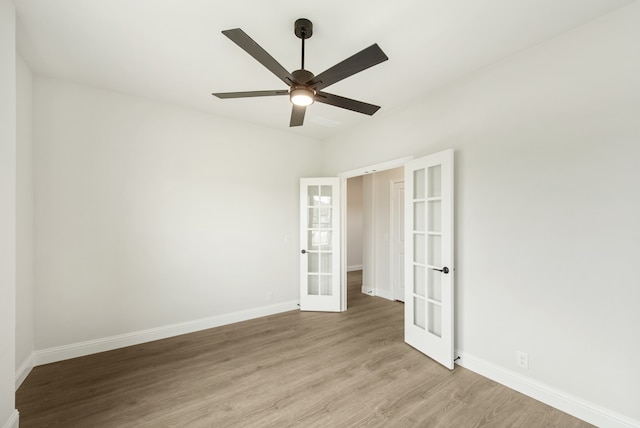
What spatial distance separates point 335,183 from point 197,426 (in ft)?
11.2

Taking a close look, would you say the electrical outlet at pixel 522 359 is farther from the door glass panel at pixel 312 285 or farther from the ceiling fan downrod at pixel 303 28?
the ceiling fan downrod at pixel 303 28

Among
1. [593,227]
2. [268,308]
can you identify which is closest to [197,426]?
[268,308]

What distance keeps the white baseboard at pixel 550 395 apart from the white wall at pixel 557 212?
27 millimetres

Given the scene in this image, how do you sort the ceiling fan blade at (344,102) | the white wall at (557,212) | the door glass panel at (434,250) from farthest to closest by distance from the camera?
the door glass panel at (434,250), the ceiling fan blade at (344,102), the white wall at (557,212)

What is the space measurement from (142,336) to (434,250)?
362cm

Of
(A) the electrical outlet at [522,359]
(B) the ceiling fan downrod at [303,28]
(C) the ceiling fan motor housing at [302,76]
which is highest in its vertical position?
(B) the ceiling fan downrod at [303,28]

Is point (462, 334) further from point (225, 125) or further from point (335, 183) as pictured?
point (225, 125)

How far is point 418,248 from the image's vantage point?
3.10 meters

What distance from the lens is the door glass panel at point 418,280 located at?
10.0 feet

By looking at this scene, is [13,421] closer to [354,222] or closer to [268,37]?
[268,37]

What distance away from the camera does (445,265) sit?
269cm

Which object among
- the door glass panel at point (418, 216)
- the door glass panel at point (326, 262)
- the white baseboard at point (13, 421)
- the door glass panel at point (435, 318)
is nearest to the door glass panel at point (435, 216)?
the door glass panel at point (418, 216)

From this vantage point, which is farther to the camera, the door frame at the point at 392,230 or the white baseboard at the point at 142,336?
the door frame at the point at 392,230

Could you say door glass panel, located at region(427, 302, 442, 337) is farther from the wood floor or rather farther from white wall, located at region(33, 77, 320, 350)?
white wall, located at region(33, 77, 320, 350)
